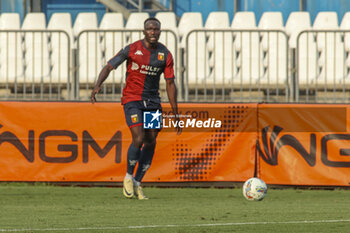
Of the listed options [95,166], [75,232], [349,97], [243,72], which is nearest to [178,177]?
[95,166]

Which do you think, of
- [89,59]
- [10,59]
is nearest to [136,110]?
[89,59]

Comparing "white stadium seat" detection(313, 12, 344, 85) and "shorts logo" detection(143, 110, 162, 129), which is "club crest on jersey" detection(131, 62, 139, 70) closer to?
"shorts logo" detection(143, 110, 162, 129)

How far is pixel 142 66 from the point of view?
9039 mm

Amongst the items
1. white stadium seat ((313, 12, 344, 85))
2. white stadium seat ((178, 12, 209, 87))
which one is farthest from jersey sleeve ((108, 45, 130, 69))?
white stadium seat ((313, 12, 344, 85))

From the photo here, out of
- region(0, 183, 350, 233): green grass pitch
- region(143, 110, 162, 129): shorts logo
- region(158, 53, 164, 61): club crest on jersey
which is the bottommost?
region(0, 183, 350, 233): green grass pitch

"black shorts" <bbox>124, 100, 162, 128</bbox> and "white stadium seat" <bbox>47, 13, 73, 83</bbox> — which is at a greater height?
"white stadium seat" <bbox>47, 13, 73, 83</bbox>

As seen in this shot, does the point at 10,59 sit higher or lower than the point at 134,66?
higher

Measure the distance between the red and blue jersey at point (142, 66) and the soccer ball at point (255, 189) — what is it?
1588 mm

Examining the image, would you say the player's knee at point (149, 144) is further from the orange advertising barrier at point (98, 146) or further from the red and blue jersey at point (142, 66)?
the orange advertising barrier at point (98, 146)

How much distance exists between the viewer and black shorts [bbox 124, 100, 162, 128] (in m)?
9.12

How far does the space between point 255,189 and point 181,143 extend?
8.45 ft

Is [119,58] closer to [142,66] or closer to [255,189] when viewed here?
[142,66]

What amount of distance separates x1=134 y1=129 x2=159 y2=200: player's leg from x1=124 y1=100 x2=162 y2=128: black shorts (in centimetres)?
24

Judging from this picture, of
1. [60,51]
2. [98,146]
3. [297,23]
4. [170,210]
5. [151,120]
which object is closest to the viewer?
[170,210]
